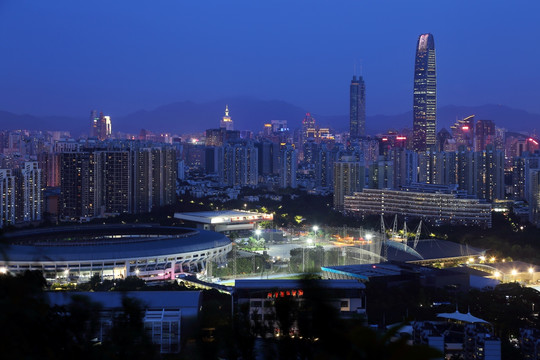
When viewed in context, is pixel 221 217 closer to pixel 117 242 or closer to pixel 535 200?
pixel 117 242

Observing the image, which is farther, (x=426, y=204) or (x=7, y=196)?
(x=426, y=204)

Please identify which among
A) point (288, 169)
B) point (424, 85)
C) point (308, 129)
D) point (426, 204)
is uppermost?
point (424, 85)

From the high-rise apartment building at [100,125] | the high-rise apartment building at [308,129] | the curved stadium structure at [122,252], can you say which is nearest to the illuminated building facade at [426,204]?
the curved stadium structure at [122,252]

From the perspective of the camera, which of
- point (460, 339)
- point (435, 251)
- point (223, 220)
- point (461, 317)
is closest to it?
point (460, 339)

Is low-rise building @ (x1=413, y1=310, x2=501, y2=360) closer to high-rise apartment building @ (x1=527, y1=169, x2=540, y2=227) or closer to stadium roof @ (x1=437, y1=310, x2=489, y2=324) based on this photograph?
stadium roof @ (x1=437, y1=310, x2=489, y2=324)

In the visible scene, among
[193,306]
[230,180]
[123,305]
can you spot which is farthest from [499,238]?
[230,180]

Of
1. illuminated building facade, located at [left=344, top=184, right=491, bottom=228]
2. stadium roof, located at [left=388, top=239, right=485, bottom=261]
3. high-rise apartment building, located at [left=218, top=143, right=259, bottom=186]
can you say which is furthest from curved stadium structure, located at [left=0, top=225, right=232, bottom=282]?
high-rise apartment building, located at [left=218, top=143, right=259, bottom=186]

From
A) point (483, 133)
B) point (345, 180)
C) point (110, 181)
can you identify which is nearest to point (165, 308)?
point (110, 181)
